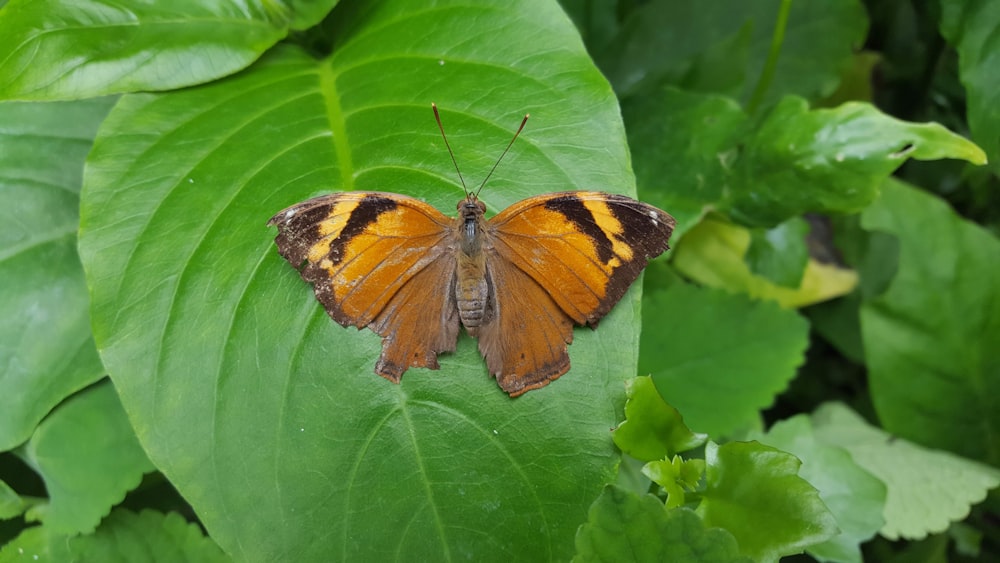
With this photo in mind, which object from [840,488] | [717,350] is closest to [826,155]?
[717,350]

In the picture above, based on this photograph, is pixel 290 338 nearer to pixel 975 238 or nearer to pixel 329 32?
pixel 329 32

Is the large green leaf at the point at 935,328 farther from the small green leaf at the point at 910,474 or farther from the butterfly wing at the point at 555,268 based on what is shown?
the butterfly wing at the point at 555,268

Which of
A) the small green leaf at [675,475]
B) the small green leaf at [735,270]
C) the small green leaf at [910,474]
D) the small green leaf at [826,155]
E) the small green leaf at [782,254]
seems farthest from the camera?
the small green leaf at [735,270]

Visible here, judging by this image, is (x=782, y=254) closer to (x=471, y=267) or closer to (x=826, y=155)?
(x=826, y=155)

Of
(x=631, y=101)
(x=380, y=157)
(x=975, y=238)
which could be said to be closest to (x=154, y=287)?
(x=380, y=157)

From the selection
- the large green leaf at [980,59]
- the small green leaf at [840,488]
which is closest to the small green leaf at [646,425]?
the small green leaf at [840,488]

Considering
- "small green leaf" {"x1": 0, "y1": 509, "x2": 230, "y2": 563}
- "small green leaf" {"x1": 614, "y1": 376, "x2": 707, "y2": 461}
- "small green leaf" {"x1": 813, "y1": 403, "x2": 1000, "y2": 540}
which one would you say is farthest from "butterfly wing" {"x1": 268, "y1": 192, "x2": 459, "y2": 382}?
"small green leaf" {"x1": 813, "y1": 403, "x2": 1000, "y2": 540}
